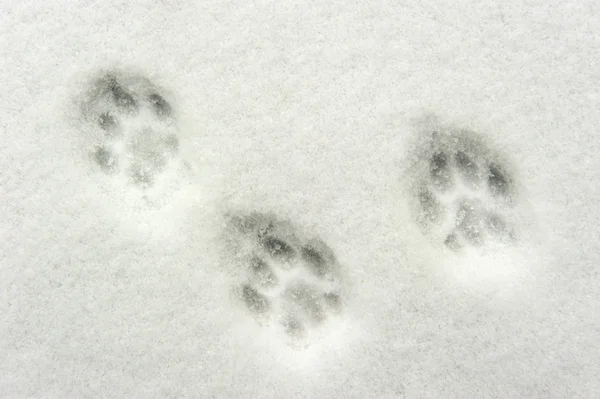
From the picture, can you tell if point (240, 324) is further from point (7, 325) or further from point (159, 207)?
point (7, 325)

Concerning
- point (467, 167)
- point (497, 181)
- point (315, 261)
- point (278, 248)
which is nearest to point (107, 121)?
point (278, 248)

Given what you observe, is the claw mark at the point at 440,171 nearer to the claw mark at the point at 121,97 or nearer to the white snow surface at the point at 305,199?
the white snow surface at the point at 305,199

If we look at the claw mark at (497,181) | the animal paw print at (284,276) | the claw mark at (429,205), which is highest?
the claw mark at (497,181)

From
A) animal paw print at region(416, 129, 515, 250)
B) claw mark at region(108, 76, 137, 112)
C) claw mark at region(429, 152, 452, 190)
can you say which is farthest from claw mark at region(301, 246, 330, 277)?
claw mark at region(108, 76, 137, 112)

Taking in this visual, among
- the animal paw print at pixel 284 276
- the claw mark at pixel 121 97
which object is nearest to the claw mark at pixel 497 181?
the animal paw print at pixel 284 276

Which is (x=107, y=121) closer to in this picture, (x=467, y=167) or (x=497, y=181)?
(x=467, y=167)

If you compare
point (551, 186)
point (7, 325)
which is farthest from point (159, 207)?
point (551, 186)
